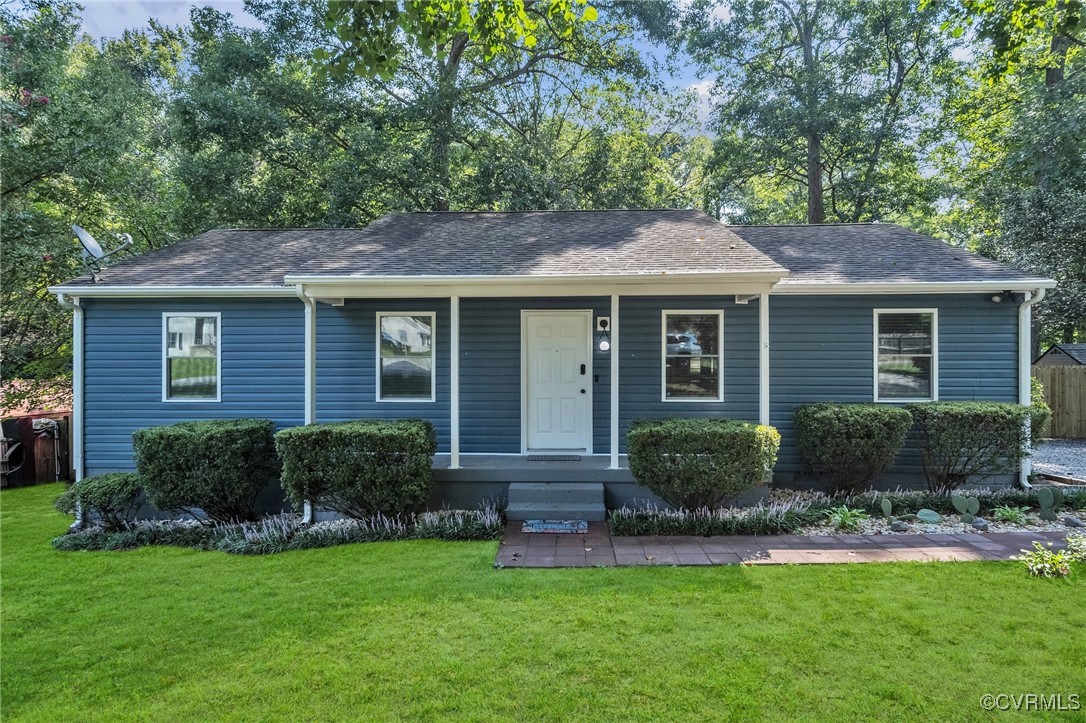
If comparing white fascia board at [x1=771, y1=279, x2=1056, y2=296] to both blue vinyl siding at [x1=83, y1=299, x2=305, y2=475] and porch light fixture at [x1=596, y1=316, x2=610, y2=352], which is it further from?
blue vinyl siding at [x1=83, y1=299, x2=305, y2=475]

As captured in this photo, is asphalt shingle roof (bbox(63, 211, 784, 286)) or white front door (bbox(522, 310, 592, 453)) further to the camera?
white front door (bbox(522, 310, 592, 453))

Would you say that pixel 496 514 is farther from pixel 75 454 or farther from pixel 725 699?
pixel 75 454

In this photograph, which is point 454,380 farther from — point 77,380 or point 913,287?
point 913,287

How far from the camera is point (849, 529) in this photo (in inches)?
208

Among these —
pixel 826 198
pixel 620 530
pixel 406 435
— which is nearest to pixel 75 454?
pixel 406 435

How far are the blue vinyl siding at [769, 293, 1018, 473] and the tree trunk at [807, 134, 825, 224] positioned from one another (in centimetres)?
864

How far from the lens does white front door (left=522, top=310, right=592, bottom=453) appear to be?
23.3ft

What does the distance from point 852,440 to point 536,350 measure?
4102 mm

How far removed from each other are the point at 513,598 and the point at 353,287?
4.05 metres

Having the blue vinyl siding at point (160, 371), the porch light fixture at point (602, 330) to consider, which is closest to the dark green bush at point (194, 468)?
the blue vinyl siding at point (160, 371)

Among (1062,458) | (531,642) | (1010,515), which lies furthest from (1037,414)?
(531,642)

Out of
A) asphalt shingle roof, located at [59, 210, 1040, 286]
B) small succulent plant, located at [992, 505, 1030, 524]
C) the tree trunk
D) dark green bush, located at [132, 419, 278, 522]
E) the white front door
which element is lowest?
small succulent plant, located at [992, 505, 1030, 524]

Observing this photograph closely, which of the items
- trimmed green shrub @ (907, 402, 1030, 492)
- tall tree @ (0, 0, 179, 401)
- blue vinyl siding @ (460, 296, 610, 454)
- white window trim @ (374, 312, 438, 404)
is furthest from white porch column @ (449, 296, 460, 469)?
tall tree @ (0, 0, 179, 401)

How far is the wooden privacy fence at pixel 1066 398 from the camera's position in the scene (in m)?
11.1
